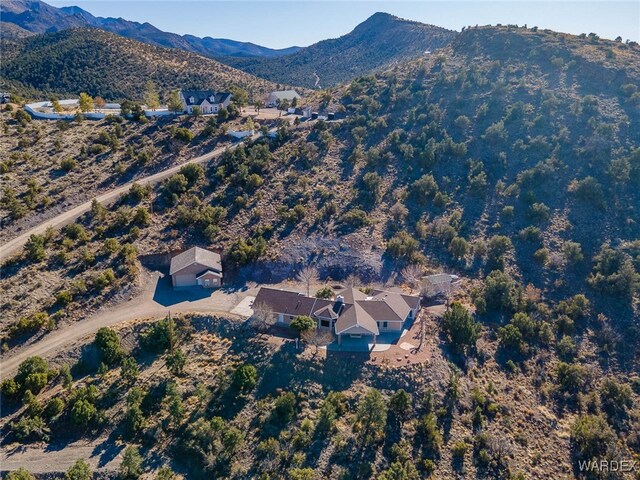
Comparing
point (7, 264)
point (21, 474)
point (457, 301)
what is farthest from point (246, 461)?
point (7, 264)

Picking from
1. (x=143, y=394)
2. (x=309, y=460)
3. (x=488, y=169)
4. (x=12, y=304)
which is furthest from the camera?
(x=488, y=169)

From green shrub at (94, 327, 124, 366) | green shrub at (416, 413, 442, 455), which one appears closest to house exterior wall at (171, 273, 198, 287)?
green shrub at (94, 327, 124, 366)

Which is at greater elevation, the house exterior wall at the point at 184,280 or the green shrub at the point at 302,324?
the green shrub at the point at 302,324

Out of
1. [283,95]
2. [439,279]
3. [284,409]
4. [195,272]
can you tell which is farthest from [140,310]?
[283,95]

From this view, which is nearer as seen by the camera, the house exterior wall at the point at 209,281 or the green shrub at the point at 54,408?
the green shrub at the point at 54,408

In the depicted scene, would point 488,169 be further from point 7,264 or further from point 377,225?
point 7,264

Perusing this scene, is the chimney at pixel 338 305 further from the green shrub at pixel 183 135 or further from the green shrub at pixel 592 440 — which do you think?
the green shrub at pixel 183 135

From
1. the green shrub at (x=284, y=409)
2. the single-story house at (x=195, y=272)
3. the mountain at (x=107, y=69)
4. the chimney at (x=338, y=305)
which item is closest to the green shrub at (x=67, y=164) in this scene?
the single-story house at (x=195, y=272)

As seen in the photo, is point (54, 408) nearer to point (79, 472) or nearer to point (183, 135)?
point (79, 472)
